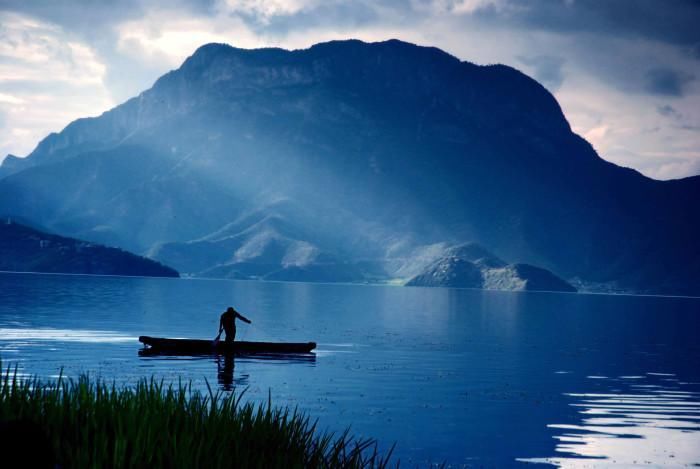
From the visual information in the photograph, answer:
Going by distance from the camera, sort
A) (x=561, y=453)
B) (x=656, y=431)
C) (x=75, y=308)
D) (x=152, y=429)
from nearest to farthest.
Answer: (x=152, y=429), (x=561, y=453), (x=656, y=431), (x=75, y=308)

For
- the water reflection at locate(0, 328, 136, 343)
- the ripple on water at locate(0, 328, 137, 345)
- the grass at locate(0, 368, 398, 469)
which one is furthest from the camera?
the water reflection at locate(0, 328, 136, 343)

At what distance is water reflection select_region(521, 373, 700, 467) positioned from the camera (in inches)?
Result: 1210

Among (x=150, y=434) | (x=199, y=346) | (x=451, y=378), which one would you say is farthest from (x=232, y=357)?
(x=150, y=434)

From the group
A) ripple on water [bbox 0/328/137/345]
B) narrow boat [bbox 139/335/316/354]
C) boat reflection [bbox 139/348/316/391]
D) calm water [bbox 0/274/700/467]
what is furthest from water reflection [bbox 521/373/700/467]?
ripple on water [bbox 0/328/137/345]

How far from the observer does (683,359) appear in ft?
242

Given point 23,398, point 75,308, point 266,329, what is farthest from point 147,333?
point 23,398

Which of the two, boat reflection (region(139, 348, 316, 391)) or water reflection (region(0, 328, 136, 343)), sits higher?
water reflection (region(0, 328, 136, 343))

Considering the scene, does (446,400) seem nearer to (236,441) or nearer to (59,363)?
(59,363)

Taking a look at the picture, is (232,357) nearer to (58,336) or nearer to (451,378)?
(451,378)

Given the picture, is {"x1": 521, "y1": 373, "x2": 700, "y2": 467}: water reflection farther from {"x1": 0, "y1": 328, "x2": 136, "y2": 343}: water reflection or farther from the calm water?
{"x1": 0, "y1": 328, "x2": 136, "y2": 343}: water reflection

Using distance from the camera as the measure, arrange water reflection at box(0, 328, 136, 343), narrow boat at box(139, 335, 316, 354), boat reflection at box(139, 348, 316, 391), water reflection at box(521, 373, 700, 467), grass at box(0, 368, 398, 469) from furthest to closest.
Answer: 1. water reflection at box(0, 328, 136, 343)
2. narrow boat at box(139, 335, 316, 354)
3. boat reflection at box(139, 348, 316, 391)
4. water reflection at box(521, 373, 700, 467)
5. grass at box(0, 368, 398, 469)

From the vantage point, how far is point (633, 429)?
37031 millimetres

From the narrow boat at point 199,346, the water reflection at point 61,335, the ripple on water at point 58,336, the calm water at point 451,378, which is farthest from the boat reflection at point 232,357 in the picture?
the water reflection at point 61,335

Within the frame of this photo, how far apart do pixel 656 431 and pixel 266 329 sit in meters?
60.9
